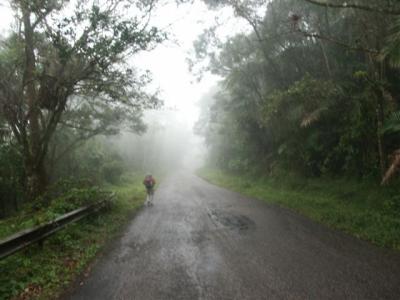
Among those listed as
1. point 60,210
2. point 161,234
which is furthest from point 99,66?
point 161,234

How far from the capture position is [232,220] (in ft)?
26.4

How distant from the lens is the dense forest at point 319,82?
8.35 meters

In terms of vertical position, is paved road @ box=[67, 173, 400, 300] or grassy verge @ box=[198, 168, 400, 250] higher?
grassy verge @ box=[198, 168, 400, 250]

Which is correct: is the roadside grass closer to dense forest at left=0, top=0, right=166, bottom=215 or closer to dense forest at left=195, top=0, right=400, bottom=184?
dense forest at left=0, top=0, right=166, bottom=215

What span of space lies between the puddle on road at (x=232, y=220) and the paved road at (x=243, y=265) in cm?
6

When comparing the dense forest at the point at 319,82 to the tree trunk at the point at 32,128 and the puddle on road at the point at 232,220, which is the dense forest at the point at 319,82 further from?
the tree trunk at the point at 32,128

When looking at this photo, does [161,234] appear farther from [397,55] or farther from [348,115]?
[348,115]

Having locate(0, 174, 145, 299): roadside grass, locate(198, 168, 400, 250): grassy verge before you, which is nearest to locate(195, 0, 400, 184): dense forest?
locate(198, 168, 400, 250): grassy verge

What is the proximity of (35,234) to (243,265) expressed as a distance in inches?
164

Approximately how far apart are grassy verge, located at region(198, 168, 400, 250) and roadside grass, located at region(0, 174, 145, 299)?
19.6 ft

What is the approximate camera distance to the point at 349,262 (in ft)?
15.0

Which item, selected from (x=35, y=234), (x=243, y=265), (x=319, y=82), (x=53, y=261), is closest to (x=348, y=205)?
(x=319, y=82)

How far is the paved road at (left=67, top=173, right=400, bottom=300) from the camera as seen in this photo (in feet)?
12.4

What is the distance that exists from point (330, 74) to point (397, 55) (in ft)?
19.3
